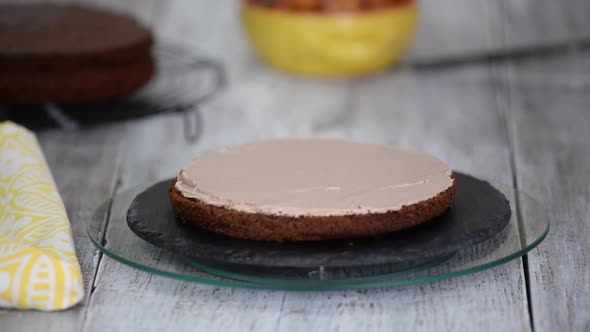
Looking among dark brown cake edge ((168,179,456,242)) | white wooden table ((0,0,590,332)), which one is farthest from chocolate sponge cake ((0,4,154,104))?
dark brown cake edge ((168,179,456,242))

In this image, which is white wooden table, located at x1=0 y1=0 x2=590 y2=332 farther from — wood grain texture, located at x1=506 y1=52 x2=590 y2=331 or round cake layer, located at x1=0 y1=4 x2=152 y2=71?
round cake layer, located at x1=0 y1=4 x2=152 y2=71

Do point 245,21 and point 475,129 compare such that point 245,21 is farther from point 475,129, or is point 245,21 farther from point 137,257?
point 137,257

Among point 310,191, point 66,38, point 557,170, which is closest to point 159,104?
point 66,38

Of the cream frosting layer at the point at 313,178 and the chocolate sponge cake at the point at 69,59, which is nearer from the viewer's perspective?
the cream frosting layer at the point at 313,178

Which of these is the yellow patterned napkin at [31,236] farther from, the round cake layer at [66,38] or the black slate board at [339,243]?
the round cake layer at [66,38]

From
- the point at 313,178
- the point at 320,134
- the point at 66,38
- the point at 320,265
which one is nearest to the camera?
the point at 320,265

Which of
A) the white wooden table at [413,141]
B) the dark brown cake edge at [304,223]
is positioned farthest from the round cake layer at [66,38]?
the dark brown cake edge at [304,223]

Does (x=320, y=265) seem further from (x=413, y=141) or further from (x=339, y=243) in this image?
(x=413, y=141)
